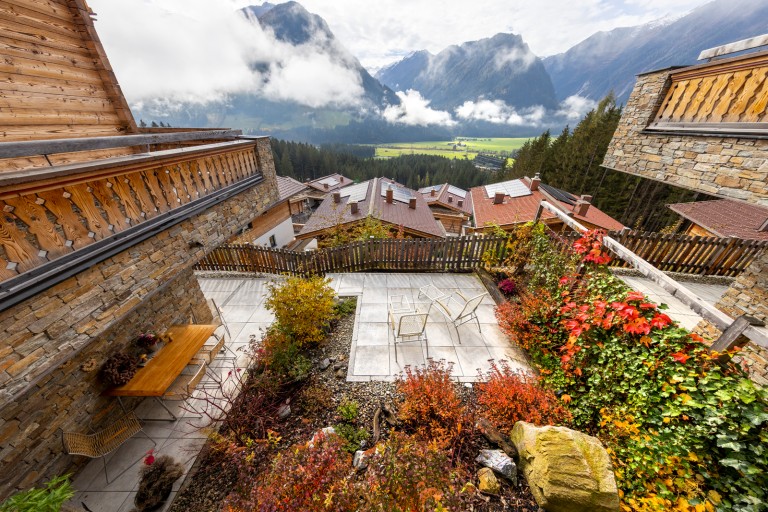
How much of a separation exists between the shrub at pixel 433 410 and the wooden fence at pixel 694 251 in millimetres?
8151

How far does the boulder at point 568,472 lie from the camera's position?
10.4 ft

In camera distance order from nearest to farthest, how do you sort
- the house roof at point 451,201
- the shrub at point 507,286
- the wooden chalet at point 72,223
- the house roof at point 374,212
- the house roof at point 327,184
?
1. the wooden chalet at point 72,223
2. the shrub at point 507,286
3. the house roof at point 374,212
4. the house roof at point 451,201
5. the house roof at point 327,184

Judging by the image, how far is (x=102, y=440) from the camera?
4.18m

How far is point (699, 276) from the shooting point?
8977 mm

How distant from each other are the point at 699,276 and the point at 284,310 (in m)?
13.1

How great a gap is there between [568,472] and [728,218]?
17.5 m

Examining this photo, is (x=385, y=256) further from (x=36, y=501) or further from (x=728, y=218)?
(x=728, y=218)

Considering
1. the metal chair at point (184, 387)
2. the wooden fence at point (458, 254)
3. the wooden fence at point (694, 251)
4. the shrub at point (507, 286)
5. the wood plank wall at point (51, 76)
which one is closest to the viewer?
the wood plank wall at point (51, 76)

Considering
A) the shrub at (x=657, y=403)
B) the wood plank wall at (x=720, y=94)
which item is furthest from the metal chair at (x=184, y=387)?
the wood plank wall at (x=720, y=94)

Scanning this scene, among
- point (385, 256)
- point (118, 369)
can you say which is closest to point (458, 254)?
point (385, 256)

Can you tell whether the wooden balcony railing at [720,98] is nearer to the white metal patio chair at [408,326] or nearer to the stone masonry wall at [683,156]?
the stone masonry wall at [683,156]

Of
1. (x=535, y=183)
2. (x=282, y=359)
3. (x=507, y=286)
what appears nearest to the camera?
(x=282, y=359)

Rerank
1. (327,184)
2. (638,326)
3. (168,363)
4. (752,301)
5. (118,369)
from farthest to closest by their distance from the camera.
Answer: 1. (327,184)
2. (752,301)
3. (168,363)
4. (118,369)
5. (638,326)

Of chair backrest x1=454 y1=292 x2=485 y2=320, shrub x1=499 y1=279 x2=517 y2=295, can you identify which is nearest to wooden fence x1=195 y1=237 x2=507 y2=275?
shrub x1=499 y1=279 x2=517 y2=295
